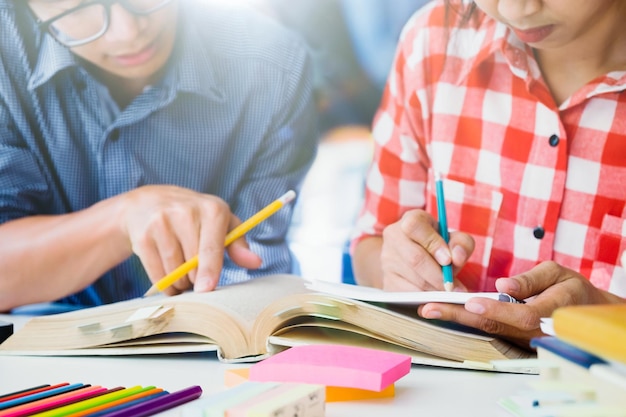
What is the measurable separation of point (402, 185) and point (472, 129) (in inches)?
5.6

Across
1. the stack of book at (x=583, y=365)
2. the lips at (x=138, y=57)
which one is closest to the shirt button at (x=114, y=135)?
the lips at (x=138, y=57)

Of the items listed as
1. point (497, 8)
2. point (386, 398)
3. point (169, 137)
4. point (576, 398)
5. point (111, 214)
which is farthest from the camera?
point (169, 137)

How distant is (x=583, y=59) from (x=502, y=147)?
16 centimetres

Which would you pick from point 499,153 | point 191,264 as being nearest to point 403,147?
point 499,153

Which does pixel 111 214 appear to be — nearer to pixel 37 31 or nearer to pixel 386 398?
pixel 37 31

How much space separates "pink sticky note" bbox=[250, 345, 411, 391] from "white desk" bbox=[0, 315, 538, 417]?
0.9 inches

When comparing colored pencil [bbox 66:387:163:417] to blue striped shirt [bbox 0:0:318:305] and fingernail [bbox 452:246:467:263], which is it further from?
blue striped shirt [bbox 0:0:318:305]

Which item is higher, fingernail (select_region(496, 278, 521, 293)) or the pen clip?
fingernail (select_region(496, 278, 521, 293))

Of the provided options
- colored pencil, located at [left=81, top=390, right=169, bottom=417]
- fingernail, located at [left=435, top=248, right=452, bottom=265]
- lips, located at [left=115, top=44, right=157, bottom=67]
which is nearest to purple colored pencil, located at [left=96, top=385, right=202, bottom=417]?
colored pencil, located at [left=81, top=390, right=169, bottom=417]

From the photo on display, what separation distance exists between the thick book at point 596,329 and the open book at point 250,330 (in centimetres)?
24

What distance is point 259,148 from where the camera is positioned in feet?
4.17

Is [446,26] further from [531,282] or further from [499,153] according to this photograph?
[531,282]

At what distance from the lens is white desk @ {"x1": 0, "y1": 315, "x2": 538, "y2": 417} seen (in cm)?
61

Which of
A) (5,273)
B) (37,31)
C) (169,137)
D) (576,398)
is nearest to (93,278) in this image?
(5,273)
